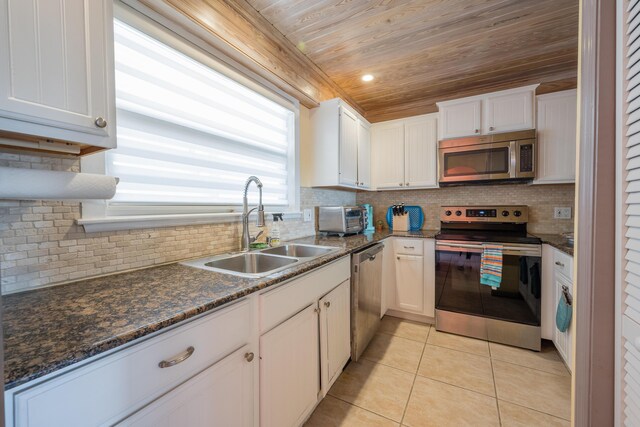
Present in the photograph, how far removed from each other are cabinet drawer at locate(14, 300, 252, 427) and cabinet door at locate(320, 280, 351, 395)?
70cm

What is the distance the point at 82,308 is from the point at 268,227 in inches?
50.1

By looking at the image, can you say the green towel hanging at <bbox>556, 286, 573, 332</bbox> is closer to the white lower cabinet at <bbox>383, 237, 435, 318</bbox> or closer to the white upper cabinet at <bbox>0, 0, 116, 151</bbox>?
the white lower cabinet at <bbox>383, 237, 435, 318</bbox>

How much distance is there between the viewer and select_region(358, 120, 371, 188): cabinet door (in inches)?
112

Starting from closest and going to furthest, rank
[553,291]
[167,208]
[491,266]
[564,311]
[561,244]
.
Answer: [167,208], [564,311], [561,244], [553,291], [491,266]

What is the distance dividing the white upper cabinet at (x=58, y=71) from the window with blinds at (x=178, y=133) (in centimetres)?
38

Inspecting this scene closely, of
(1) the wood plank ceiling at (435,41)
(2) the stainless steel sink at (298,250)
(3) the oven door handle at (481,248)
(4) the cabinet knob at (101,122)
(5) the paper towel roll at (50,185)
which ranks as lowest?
(3) the oven door handle at (481,248)

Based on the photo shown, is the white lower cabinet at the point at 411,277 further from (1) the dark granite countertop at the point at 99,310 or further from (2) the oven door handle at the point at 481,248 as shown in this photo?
(1) the dark granite countertop at the point at 99,310

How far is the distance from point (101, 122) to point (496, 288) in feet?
9.01

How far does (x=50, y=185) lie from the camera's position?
29.5 inches

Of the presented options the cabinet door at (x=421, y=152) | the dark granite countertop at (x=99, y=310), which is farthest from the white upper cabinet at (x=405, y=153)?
the dark granite countertop at (x=99, y=310)

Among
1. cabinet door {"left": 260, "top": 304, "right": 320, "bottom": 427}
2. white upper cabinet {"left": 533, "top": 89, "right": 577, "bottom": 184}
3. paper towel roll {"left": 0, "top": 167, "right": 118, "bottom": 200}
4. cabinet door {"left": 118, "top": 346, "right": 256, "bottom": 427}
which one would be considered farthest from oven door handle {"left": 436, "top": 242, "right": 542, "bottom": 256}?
paper towel roll {"left": 0, "top": 167, "right": 118, "bottom": 200}

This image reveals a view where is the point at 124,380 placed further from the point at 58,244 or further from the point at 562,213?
the point at 562,213

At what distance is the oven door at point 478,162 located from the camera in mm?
2383

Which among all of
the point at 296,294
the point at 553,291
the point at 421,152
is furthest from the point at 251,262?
the point at 553,291
